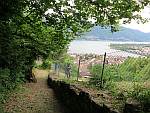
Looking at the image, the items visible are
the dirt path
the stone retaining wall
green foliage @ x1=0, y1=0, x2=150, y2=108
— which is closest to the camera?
the stone retaining wall

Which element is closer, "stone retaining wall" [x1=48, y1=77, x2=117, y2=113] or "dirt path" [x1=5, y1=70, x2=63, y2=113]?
"stone retaining wall" [x1=48, y1=77, x2=117, y2=113]

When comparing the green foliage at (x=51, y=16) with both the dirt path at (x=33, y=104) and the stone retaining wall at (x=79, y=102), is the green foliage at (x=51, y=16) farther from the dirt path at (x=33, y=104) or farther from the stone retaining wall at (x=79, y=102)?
the stone retaining wall at (x=79, y=102)

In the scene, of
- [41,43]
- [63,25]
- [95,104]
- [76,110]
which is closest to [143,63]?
[41,43]

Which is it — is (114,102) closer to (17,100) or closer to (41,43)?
(17,100)

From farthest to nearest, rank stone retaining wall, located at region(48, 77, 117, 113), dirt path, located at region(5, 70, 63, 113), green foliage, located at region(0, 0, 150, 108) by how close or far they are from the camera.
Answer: dirt path, located at region(5, 70, 63, 113) < green foliage, located at region(0, 0, 150, 108) < stone retaining wall, located at region(48, 77, 117, 113)

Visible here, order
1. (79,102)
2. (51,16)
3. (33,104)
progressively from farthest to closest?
(33,104)
(51,16)
(79,102)

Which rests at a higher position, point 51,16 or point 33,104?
point 51,16

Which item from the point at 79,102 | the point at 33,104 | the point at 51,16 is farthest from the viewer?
the point at 33,104

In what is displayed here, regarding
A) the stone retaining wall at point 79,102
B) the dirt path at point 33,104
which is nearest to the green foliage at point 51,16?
the dirt path at point 33,104

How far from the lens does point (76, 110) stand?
11.8m

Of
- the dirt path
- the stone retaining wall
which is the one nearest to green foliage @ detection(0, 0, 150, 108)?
the dirt path

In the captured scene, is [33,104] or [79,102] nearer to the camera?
[79,102]

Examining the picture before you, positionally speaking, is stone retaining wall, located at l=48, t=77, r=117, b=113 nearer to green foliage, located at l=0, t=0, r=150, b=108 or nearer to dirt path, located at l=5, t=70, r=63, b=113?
dirt path, located at l=5, t=70, r=63, b=113

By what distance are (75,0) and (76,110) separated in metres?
3.99
